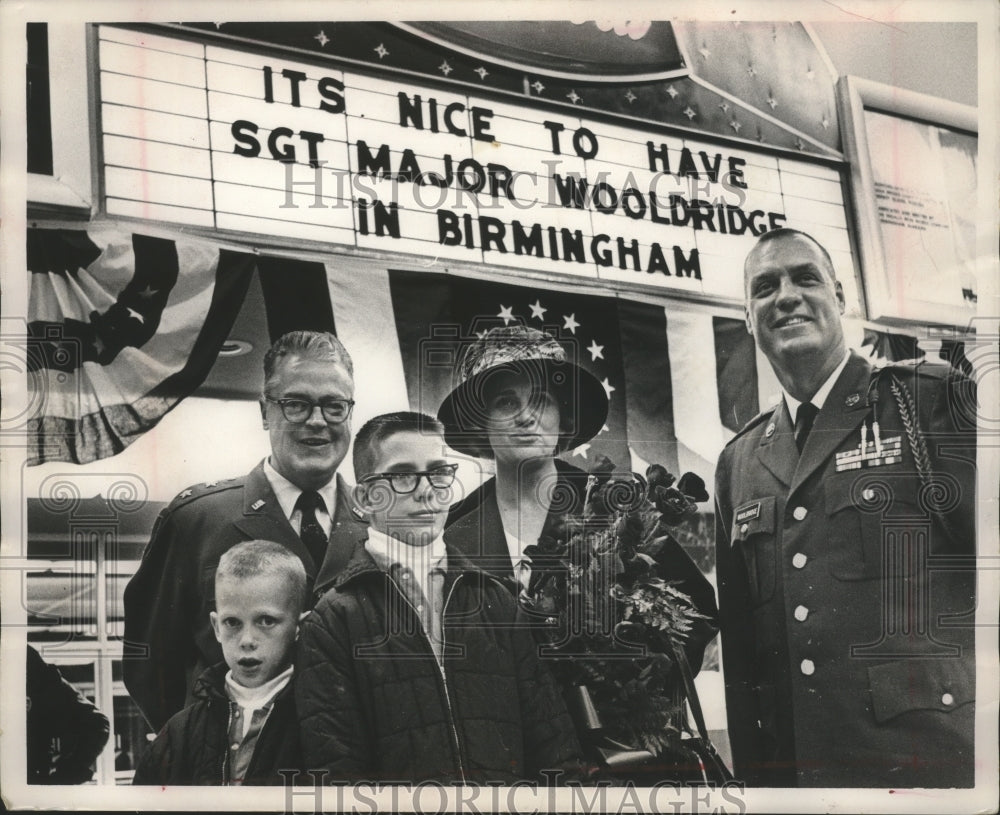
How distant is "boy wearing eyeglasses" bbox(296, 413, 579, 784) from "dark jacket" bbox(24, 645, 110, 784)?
81cm

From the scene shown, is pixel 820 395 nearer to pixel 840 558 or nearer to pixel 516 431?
pixel 840 558

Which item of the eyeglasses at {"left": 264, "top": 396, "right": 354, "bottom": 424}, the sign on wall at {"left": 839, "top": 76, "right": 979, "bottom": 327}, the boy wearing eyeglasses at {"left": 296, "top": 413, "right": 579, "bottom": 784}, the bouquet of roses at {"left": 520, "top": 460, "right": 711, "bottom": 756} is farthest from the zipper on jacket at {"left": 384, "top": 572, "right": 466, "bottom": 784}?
the sign on wall at {"left": 839, "top": 76, "right": 979, "bottom": 327}

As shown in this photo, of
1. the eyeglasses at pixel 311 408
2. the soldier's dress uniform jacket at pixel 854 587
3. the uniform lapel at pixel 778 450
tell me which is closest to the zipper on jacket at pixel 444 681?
the eyeglasses at pixel 311 408

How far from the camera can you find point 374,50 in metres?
4.01

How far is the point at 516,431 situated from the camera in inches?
157

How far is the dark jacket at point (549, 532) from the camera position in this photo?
3.94 metres

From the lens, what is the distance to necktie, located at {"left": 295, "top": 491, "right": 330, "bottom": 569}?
3902 mm

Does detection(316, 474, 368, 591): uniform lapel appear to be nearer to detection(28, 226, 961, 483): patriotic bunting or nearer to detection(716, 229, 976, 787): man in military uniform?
detection(28, 226, 961, 483): patriotic bunting

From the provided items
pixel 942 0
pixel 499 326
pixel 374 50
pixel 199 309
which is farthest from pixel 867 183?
pixel 199 309

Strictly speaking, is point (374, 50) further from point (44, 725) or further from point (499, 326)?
point (44, 725)

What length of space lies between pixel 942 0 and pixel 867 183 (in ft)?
2.56

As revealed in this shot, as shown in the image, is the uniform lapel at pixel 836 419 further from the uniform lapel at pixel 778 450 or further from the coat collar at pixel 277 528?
the coat collar at pixel 277 528

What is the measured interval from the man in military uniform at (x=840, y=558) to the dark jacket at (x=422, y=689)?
0.83m

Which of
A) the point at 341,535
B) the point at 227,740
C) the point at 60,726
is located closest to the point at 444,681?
the point at 341,535
